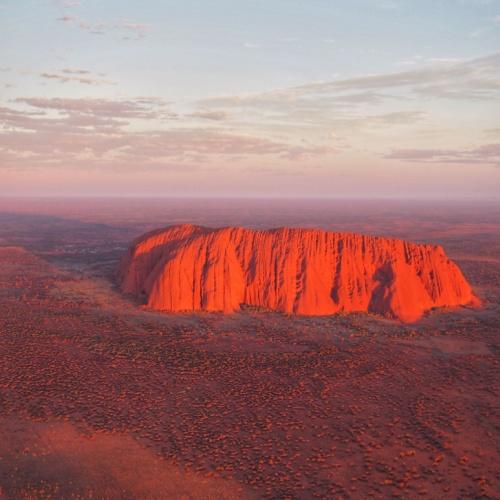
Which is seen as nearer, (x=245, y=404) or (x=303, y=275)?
(x=245, y=404)

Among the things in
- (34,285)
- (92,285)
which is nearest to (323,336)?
(92,285)

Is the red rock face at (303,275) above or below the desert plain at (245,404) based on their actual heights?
above

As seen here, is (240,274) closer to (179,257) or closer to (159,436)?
(179,257)

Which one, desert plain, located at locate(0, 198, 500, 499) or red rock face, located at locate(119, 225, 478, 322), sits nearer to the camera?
desert plain, located at locate(0, 198, 500, 499)

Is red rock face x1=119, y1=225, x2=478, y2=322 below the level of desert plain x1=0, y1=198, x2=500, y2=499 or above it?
above

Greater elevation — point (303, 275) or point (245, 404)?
point (303, 275)
